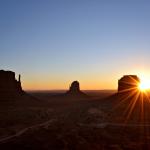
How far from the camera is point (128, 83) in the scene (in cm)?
8331

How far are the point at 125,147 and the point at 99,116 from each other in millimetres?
25268

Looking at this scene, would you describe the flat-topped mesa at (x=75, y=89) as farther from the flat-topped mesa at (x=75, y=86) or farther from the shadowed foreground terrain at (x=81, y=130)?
the shadowed foreground terrain at (x=81, y=130)

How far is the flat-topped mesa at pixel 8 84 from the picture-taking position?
82319 mm

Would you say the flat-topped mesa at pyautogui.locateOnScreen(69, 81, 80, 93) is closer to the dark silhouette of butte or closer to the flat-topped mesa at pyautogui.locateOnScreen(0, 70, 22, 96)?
the dark silhouette of butte

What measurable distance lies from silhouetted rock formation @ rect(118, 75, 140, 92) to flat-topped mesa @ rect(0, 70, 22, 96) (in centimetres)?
2557

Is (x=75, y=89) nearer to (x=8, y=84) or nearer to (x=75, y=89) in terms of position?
(x=75, y=89)

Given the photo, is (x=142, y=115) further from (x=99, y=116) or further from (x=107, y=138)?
(x=107, y=138)

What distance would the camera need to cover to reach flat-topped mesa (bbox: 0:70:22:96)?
82.3 metres

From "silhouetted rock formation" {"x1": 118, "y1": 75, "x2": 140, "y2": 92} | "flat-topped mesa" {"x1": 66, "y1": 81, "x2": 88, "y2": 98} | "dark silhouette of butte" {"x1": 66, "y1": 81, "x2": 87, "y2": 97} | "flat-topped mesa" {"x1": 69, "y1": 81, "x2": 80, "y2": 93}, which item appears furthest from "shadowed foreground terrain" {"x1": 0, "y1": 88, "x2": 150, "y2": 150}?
"flat-topped mesa" {"x1": 69, "y1": 81, "x2": 80, "y2": 93}

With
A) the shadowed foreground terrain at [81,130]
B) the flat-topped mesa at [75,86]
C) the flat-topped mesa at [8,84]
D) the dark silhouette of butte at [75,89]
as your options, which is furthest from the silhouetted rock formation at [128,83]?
the flat-topped mesa at [75,86]

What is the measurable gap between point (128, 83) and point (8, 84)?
28825 mm

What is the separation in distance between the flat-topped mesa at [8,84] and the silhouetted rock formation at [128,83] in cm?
2557

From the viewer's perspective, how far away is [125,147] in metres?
36.4

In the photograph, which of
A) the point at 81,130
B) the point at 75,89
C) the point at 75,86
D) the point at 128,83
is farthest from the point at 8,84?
the point at 75,89
